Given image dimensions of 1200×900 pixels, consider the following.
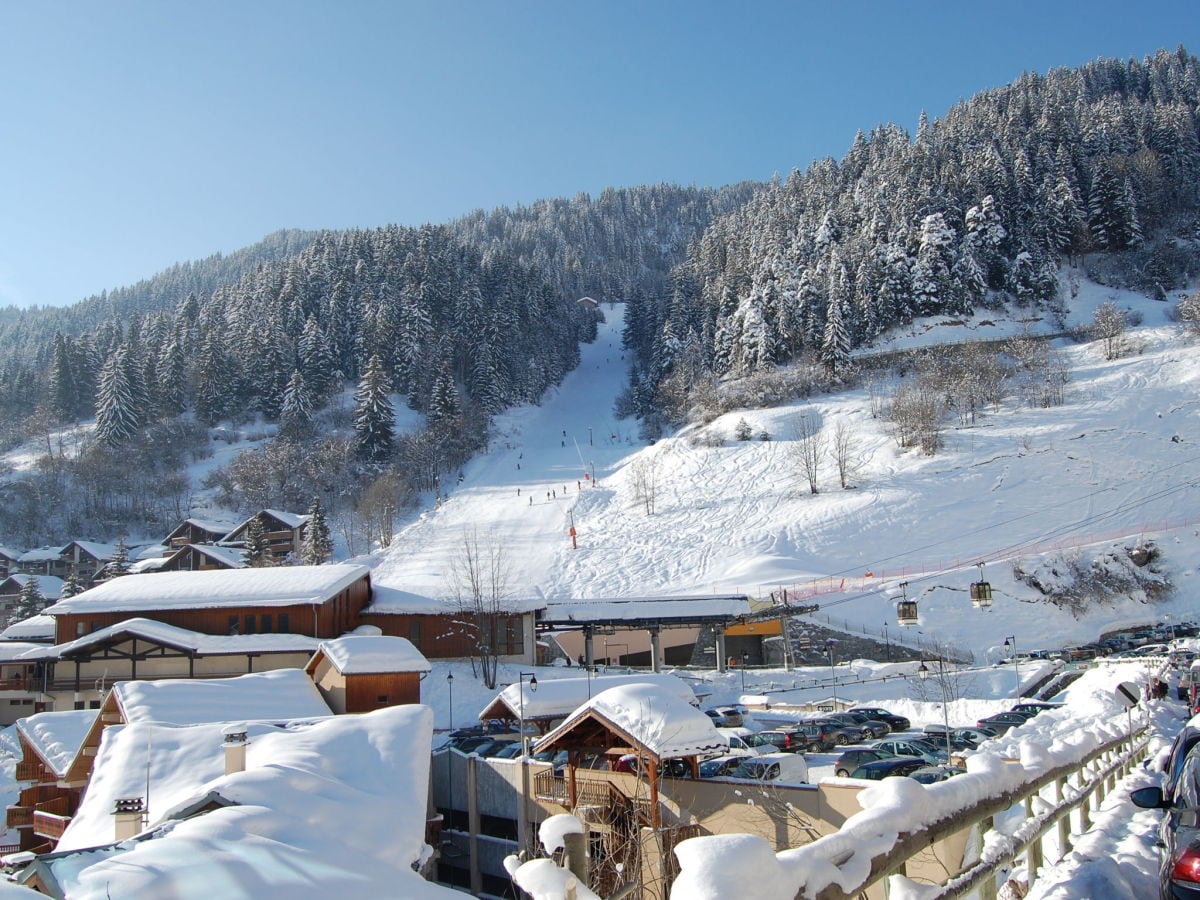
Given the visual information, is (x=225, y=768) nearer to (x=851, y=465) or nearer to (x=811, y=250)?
(x=851, y=465)

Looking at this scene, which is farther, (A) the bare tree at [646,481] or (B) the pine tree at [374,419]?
(B) the pine tree at [374,419]

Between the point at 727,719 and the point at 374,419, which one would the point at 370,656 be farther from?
the point at 374,419

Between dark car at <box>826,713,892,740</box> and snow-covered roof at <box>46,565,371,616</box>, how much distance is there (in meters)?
22.7

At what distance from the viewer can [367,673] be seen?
1064 inches

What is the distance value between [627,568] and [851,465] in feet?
64.1

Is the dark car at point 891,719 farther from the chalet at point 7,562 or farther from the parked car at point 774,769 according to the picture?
the chalet at point 7,562

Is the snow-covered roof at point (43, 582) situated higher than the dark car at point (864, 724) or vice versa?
the dark car at point (864, 724)

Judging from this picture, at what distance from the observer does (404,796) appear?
43.8ft

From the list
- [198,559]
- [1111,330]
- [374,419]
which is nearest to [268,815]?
[198,559]

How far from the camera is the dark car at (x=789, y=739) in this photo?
23750mm

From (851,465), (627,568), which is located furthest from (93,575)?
(851,465)

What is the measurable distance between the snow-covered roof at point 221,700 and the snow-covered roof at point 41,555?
65.8 metres

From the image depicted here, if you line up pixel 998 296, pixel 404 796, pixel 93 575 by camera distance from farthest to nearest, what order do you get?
1. pixel 998 296
2. pixel 93 575
3. pixel 404 796

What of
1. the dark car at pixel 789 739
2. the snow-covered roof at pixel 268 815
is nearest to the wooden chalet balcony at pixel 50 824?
the snow-covered roof at pixel 268 815
